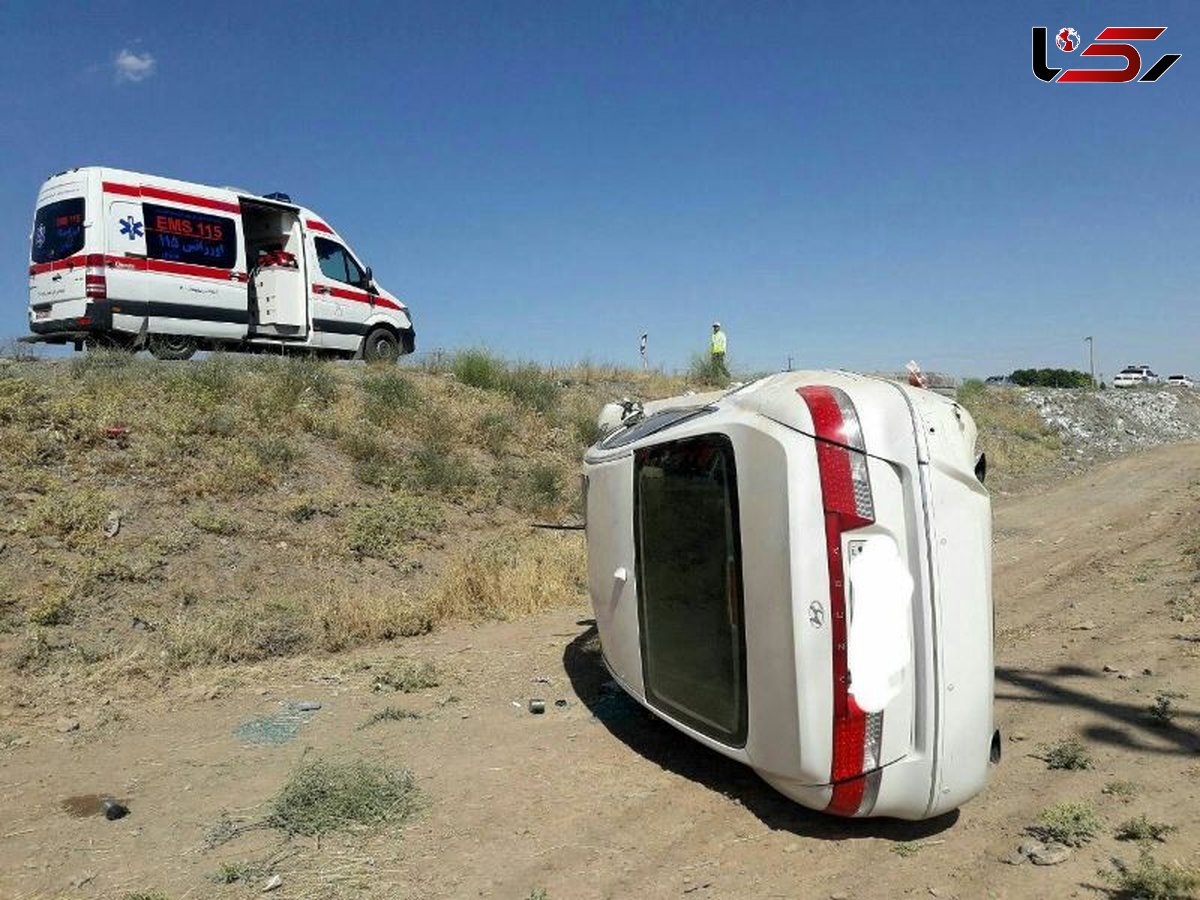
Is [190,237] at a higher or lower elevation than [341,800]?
higher

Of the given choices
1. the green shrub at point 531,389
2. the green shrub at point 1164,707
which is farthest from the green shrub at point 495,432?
the green shrub at point 1164,707

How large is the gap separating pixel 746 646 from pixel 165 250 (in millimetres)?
11709

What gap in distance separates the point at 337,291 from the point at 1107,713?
13188 millimetres

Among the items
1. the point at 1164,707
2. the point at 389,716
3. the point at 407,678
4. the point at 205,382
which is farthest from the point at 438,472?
the point at 1164,707

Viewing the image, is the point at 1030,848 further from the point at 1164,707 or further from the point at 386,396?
the point at 386,396

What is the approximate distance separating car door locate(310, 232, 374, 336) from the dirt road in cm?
953

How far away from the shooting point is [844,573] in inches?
124

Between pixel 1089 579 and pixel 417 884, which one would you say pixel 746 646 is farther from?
pixel 1089 579

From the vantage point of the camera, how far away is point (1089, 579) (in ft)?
25.9

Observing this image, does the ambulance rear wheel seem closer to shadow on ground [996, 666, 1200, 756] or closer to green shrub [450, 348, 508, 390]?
green shrub [450, 348, 508, 390]

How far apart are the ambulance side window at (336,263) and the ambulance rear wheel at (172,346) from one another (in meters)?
2.57

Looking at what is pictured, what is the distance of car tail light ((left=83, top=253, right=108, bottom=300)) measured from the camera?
11992 millimetres

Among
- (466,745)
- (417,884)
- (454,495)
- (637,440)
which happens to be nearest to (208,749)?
(466,745)

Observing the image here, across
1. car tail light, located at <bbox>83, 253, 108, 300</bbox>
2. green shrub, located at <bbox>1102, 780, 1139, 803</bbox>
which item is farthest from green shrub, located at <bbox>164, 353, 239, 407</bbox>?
green shrub, located at <bbox>1102, 780, 1139, 803</bbox>
